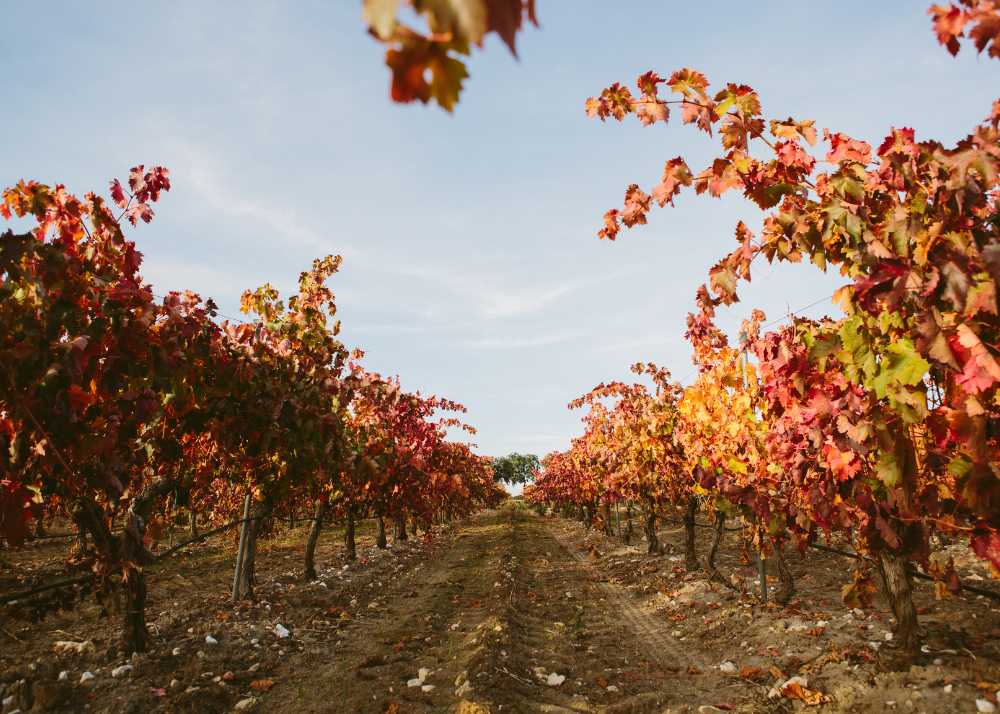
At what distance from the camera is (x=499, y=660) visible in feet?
22.1

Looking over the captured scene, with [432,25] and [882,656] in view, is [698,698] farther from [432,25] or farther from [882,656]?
[432,25]

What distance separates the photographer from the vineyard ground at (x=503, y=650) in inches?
224

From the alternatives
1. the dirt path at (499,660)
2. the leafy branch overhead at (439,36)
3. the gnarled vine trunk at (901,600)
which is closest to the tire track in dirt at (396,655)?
the dirt path at (499,660)

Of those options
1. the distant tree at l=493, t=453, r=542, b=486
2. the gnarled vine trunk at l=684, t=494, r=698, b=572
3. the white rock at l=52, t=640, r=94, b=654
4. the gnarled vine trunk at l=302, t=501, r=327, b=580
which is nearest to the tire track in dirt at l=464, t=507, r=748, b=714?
the gnarled vine trunk at l=684, t=494, r=698, b=572

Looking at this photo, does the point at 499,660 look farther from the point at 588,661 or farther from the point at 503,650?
the point at 588,661

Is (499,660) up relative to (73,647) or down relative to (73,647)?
down

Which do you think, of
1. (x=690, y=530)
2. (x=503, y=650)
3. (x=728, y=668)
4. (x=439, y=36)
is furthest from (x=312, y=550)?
(x=439, y=36)

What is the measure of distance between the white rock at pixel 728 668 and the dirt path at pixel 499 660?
0.15 metres

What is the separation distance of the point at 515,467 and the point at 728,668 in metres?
114

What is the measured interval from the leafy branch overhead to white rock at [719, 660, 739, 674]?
776 centimetres

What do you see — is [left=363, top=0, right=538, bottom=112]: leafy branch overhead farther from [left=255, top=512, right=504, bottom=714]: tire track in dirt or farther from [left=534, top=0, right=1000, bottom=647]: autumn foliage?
[left=255, top=512, right=504, bottom=714]: tire track in dirt

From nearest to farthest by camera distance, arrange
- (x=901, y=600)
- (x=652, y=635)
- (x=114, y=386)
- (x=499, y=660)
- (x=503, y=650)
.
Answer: (x=114, y=386), (x=901, y=600), (x=499, y=660), (x=503, y=650), (x=652, y=635)

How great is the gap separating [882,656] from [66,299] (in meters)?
7.87

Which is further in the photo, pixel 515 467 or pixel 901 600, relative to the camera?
pixel 515 467
